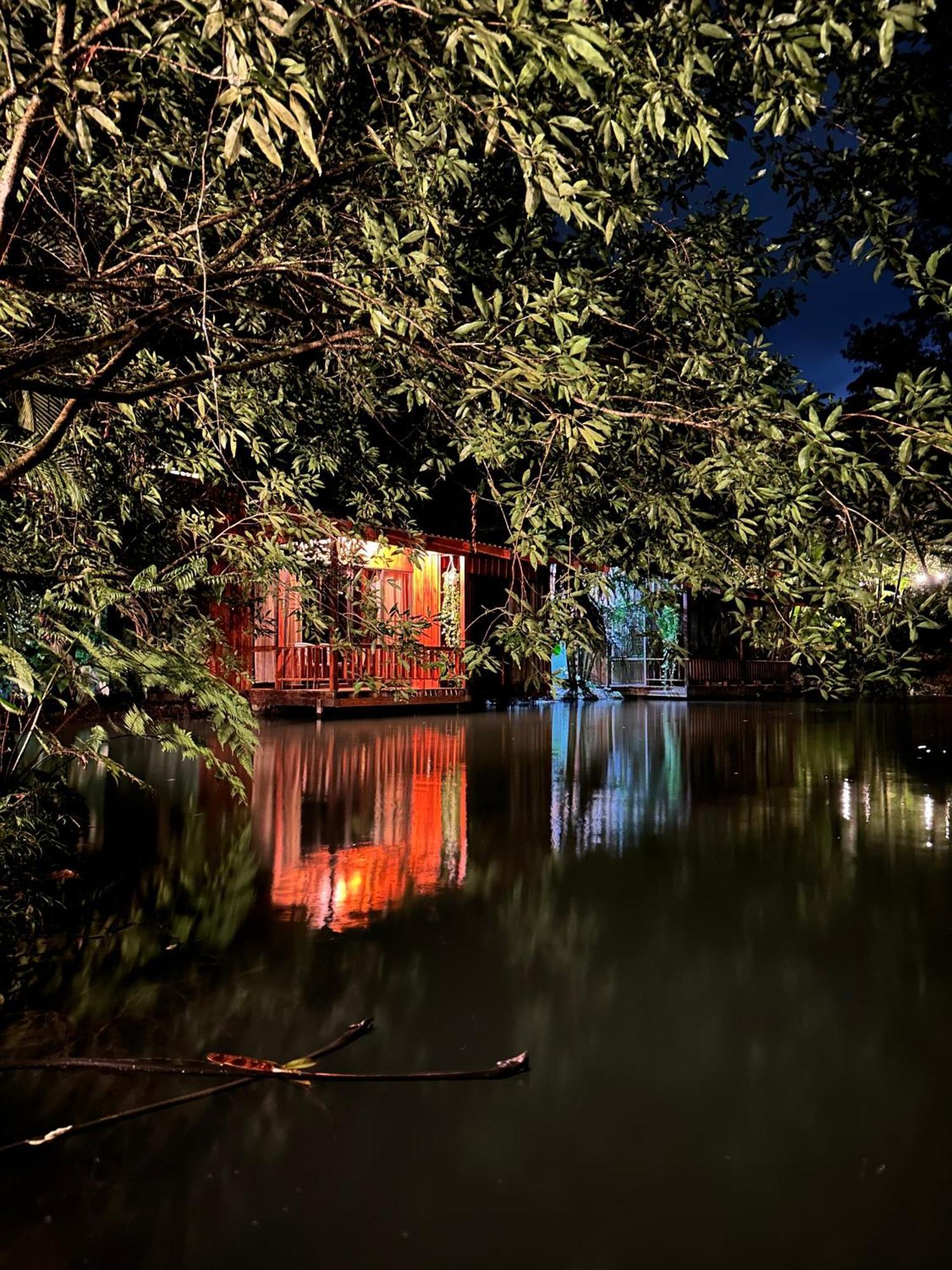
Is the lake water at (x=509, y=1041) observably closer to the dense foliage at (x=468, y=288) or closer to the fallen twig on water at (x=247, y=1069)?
the fallen twig on water at (x=247, y=1069)

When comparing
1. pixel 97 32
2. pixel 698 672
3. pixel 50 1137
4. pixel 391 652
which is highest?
pixel 97 32

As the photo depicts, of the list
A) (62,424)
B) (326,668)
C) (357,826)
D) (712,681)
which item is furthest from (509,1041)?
(712,681)

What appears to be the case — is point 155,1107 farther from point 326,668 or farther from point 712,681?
point 712,681

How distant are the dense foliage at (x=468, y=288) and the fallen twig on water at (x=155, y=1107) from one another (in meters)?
1.34

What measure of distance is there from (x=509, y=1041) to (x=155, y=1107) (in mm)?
1203

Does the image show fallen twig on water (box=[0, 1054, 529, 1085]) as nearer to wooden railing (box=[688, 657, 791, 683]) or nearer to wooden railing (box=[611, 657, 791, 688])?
wooden railing (box=[611, 657, 791, 688])

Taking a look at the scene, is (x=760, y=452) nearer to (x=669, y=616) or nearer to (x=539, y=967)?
(x=539, y=967)

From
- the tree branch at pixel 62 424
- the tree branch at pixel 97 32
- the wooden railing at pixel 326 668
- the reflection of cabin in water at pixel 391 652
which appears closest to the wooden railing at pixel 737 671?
the reflection of cabin in water at pixel 391 652

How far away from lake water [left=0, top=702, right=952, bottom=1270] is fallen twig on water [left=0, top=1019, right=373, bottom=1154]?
0.17 ft

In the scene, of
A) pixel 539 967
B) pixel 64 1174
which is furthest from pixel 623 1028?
pixel 64 1174

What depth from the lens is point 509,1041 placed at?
3047 mm

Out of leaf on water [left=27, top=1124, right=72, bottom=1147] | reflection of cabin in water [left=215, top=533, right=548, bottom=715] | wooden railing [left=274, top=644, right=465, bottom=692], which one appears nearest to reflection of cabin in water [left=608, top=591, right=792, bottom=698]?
reflection of cabin in water [left=215, top=533, right=548, bottom=715]

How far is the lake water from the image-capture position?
203 centimetres

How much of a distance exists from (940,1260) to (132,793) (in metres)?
7.93
